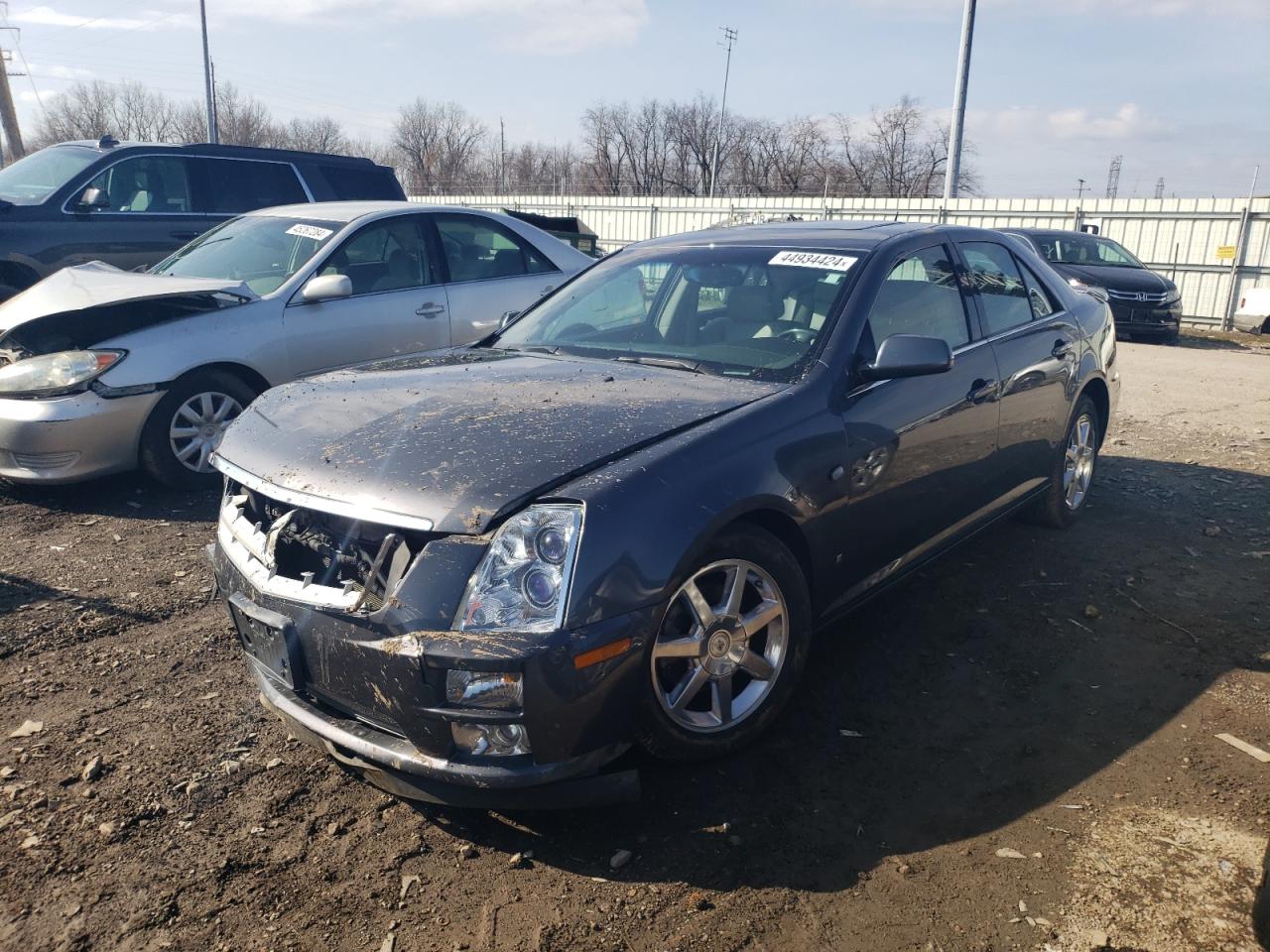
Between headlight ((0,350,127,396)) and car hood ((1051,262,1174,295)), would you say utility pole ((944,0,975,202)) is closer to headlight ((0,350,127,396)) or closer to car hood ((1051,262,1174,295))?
car hood ((1051,262,1174,295))

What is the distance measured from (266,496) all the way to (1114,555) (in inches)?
168

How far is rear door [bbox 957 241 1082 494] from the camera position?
439cm

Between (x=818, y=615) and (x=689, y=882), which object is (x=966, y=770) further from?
(x=689, y=882)

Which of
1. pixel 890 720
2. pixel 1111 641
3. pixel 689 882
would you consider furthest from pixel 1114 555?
pixel 689 882

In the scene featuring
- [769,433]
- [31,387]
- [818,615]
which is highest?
[769,433]

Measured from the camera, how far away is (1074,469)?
5414 mm

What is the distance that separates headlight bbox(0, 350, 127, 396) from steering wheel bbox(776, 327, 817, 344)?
389 cm

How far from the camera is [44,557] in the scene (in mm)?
4691

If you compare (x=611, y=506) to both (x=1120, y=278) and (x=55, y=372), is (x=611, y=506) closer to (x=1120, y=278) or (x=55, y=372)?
(x=55, y=372)

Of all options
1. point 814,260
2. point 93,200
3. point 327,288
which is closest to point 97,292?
point 327,288


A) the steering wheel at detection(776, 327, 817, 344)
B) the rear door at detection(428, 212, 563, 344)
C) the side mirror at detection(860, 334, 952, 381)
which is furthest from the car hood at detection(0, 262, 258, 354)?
the side mirror at detection(860, 334, 952, 381)

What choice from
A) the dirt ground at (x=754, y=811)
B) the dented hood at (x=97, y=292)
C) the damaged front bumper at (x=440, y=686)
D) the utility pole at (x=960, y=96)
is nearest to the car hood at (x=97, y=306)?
the dented hood at (x=97, y=292)

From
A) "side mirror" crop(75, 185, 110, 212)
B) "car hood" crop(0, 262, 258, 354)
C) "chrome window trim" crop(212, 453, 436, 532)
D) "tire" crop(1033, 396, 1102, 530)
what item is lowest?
"tire" crop(1033, 396, 1102, 530)

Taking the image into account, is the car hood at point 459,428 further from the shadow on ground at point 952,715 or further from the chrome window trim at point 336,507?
the shadow on ground at point 952,715
